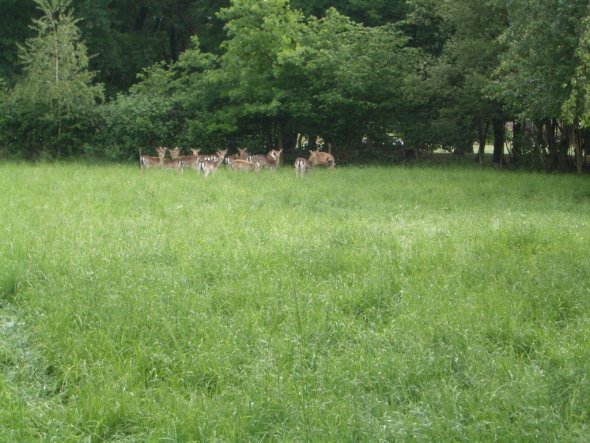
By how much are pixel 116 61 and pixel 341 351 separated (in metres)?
29.5

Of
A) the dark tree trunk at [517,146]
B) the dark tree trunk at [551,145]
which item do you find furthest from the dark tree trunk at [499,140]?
the dark tree trunk at [551,145]

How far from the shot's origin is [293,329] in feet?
20.2

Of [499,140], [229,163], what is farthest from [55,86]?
[499,140]

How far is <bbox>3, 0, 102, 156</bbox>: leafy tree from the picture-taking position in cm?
2591

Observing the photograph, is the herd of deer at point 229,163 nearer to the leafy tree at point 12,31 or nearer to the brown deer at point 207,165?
the brown deer at point 207,165

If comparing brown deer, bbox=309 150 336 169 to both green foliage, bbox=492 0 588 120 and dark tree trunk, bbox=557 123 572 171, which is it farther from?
dark tree trunk, bbox=557 123 572 171

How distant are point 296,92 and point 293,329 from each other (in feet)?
72.7

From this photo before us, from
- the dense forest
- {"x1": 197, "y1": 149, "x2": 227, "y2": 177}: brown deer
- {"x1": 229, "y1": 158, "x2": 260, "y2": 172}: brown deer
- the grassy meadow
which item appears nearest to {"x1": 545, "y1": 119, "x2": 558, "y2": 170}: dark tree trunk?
the dense forest

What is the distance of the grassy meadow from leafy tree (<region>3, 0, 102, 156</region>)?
15.5 meters

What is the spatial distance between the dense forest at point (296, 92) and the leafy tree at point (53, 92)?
0.05m

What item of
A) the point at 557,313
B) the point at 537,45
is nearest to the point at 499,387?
the point at 557,313

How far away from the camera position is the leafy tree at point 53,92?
25906 millimetres

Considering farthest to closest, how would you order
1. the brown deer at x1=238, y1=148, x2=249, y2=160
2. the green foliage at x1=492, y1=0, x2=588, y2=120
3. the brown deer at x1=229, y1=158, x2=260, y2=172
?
1. the brown deer at x1=238, y1=148, x2=249, y2=160
2. the brown deer at x1=229, y1=158, x2=260, y2=172
3. the green foliage at x1=492, y1=0, x2=588, y2=120

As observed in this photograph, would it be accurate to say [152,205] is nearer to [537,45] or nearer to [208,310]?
[208,310]
